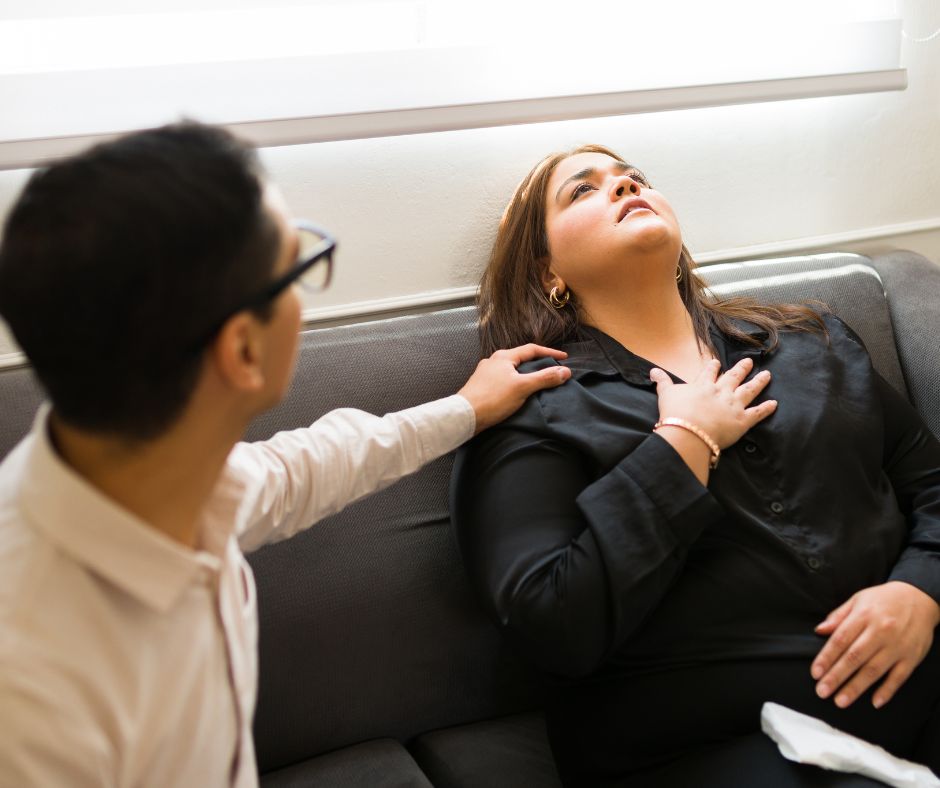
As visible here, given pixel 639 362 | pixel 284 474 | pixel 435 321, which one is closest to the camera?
pixel 284 474

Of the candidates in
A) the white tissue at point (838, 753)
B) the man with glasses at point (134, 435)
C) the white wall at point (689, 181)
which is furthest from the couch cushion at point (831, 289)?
the man with glasses at point (134, 435)

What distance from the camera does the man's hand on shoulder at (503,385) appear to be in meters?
→ 1.56

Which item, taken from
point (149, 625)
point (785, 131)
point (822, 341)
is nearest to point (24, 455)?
point (149, 625)

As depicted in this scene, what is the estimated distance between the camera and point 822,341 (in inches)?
69.1

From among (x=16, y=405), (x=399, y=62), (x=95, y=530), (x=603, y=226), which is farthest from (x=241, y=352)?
(x=399, y=62)

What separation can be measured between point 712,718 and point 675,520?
0.30m

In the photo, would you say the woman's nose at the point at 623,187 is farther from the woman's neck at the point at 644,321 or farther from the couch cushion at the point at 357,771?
the couch cushion at the point at 357,771

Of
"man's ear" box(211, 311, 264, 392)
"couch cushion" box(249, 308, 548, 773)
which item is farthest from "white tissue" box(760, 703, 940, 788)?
"man's ear" box(211, 311, 264, 392)

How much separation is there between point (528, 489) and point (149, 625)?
67cm

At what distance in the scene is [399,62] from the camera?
6.09ft

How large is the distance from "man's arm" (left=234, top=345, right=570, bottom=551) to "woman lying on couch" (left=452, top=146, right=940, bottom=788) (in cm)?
6

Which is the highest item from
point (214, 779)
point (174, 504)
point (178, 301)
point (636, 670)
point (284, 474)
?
point (178, 301)

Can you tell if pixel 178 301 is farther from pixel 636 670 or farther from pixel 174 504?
pixel 636 670

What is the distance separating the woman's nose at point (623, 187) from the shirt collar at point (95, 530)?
1.09 m
